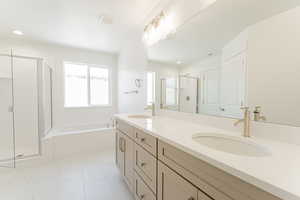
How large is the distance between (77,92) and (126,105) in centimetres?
149

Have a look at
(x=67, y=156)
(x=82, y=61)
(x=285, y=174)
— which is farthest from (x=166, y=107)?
(x=82, y=61)

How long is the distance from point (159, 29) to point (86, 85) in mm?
2757

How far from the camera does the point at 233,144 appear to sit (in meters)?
0.96

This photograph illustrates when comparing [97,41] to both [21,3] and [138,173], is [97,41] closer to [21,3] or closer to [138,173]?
[21,3]

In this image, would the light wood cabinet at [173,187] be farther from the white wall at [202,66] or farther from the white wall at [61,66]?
the white wall at [61,66]

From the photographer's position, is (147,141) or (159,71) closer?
(147,141)

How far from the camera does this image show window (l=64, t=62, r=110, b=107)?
3.65 metres

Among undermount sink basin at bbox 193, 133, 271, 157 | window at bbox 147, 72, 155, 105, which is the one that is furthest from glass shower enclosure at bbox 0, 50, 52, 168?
undermount sink basin at bbox 193, 133, 271, 157

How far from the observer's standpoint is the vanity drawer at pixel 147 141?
1.10 metres

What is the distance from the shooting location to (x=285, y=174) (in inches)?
19.2

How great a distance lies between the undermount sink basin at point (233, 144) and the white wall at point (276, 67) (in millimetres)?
228

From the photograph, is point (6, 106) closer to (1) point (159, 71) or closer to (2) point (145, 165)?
(1) point (159, 71)

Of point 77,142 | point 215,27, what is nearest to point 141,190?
point 215,27

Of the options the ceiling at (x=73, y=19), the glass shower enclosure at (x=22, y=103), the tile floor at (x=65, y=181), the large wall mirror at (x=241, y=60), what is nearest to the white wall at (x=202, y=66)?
the large wall mirror at (x=241, y=60)
